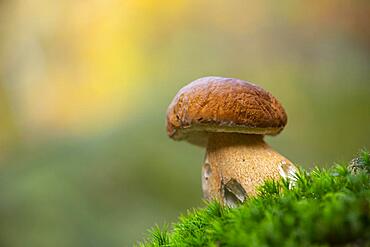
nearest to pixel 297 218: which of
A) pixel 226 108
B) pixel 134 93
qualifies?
pixel 226 108

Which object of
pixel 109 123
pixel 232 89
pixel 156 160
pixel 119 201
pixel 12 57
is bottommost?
pixel 119 201

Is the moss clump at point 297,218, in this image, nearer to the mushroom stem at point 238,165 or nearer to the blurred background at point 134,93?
the mushroom stem at point 238,165

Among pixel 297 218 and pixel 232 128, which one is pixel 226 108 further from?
pixel 297 218

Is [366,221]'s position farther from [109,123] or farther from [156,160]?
[109,123]

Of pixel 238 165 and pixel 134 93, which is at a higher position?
pixel 134 93

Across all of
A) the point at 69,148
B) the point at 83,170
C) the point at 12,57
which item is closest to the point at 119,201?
the point at 83,170

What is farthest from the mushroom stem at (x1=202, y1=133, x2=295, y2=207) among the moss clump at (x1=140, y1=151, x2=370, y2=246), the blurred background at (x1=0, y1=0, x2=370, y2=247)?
the blurred background at (x1=0, y1=0, x2=370, y2=247)
